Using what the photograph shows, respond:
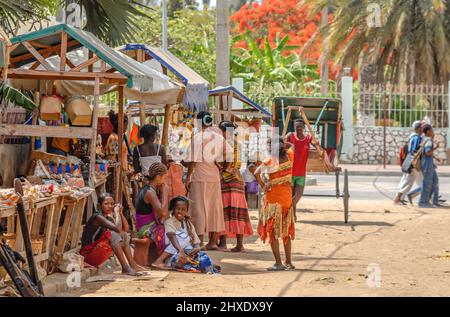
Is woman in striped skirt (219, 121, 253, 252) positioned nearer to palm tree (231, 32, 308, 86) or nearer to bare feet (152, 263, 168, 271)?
bare feet (152, 263, 168, 271)

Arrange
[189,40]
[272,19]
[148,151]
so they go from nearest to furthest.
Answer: [148,151]
[189,40]
[272,19]

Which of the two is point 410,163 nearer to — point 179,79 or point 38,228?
point 179,79

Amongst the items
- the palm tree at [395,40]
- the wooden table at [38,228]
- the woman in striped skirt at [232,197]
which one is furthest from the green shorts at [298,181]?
the palm tree at [395,40]

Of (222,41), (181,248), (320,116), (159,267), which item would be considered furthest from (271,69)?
(159,267)

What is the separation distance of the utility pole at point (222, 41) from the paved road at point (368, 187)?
495cm

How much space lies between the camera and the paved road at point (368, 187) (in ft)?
76.8

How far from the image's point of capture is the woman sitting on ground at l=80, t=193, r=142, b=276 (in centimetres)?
1064

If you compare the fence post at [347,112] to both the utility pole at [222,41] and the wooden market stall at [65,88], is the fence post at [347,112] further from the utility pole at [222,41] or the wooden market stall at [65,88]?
the wooden market stall at [65,88]

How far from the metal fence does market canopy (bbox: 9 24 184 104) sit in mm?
20380

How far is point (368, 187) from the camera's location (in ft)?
85.2

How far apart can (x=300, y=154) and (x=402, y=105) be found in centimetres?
2068

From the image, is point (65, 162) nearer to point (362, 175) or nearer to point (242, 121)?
point (242, 121)
